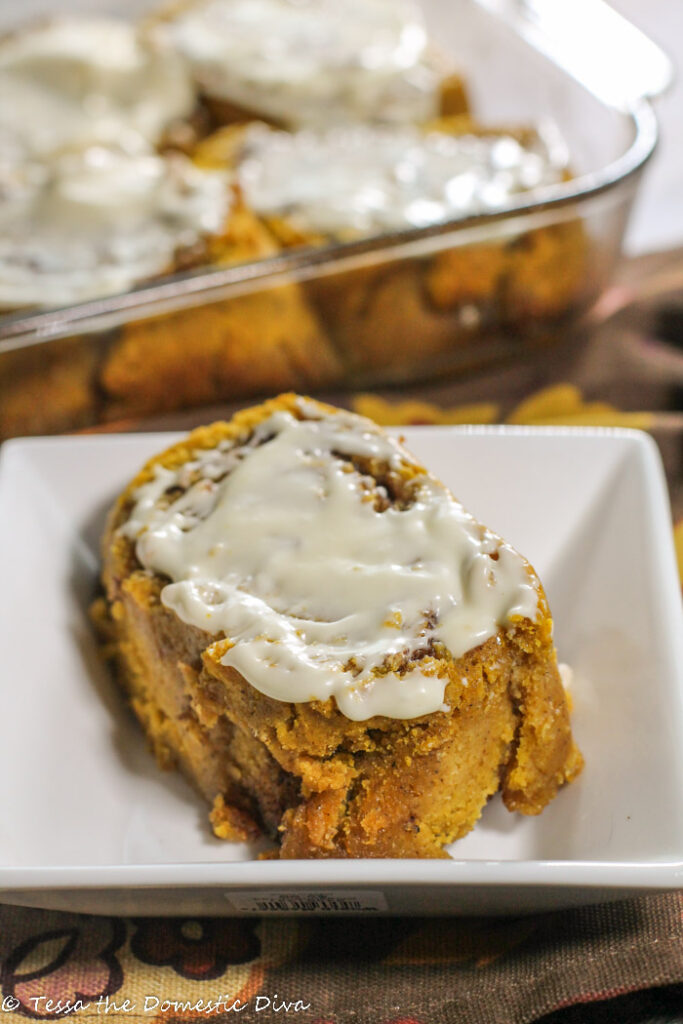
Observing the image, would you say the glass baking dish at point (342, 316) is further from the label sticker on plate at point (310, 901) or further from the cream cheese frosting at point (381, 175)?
the label sticker on plate at point (310, 901)

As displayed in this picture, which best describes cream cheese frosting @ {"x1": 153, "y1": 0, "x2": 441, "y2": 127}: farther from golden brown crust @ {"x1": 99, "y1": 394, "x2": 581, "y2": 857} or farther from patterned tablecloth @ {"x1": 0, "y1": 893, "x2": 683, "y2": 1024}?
patterned tablecloth @ {"x1": 0, "y1": 893, "x2": 683, "y2": 1024}

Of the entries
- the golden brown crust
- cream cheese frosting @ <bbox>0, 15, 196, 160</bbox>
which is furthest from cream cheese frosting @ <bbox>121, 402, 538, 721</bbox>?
cream cheese frosting @ <bbox>0, 15, 196, 160</bbox>

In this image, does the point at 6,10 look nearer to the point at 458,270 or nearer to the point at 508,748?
the point at 458,270

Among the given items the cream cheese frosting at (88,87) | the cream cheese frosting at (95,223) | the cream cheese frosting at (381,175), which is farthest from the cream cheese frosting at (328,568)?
the cream cheese frosting at (88,87)

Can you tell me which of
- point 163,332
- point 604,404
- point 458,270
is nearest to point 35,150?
point 163,332

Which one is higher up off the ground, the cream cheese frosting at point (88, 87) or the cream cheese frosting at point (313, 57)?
the cream cheese frosting at point (313, 57)

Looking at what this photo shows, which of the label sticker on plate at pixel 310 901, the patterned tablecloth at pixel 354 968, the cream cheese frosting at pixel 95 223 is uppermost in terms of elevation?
the cream cheese frosting at pixel 95 223

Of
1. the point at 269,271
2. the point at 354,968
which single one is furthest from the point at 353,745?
the point at 269,271
